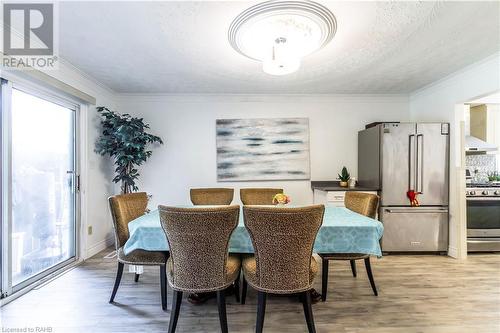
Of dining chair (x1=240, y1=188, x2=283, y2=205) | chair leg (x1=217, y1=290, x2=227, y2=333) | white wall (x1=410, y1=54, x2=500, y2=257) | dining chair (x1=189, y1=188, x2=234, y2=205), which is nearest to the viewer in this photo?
chair leg (x1=217, y1=290, x2=227, y2=333)

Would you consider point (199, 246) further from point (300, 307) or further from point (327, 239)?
point (300, 307)

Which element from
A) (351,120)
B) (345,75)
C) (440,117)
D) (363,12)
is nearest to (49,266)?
(363,12)

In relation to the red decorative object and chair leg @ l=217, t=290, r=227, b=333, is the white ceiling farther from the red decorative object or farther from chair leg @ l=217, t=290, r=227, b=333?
chair leg @ l=217, t=290, r=227, b=333

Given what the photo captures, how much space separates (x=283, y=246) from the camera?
147cm

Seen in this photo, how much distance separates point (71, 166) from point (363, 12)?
359 cm

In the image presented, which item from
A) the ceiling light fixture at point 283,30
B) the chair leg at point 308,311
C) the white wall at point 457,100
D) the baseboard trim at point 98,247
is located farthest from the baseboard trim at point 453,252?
the baseboard trim at point 98,247

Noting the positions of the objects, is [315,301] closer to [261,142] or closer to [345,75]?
[261,142]

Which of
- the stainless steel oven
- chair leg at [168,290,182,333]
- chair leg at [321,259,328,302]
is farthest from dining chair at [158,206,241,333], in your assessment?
the stainless steel oven

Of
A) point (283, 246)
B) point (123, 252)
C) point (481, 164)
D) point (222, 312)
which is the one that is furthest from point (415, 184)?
point (123, 252)

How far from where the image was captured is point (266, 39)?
188 cm

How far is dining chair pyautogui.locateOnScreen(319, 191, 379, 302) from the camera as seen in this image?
2066 mm

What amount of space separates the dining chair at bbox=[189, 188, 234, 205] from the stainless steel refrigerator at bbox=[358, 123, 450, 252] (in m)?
2.13

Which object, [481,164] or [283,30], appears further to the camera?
[481,164]

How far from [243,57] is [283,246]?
200 cm
